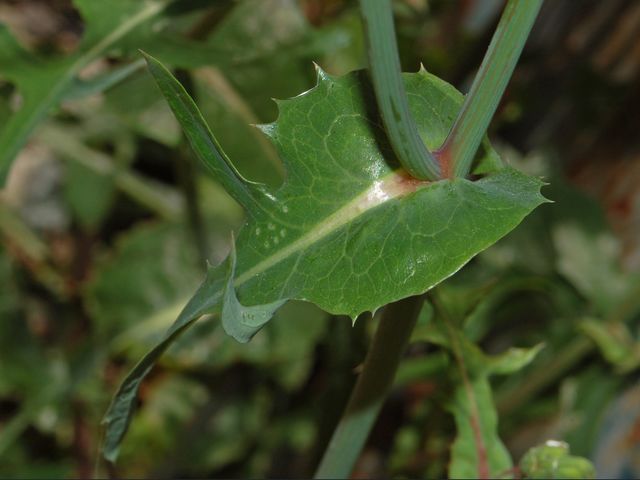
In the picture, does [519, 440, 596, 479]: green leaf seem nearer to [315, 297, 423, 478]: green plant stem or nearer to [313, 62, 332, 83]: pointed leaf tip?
[315, 297, 423, 478]: green plant stem

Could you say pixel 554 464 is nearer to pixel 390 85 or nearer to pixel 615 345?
pixel 390 85

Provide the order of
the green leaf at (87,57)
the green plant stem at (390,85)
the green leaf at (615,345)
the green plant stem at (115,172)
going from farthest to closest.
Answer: the green plant stem at (115,172) < the green leaf at (615,345) < the green leaf at (87,57) < the green plant stem at (390,85)

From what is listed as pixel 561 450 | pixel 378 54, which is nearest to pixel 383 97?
pixel 378 54

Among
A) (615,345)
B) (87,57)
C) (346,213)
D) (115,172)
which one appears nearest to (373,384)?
(346,213)

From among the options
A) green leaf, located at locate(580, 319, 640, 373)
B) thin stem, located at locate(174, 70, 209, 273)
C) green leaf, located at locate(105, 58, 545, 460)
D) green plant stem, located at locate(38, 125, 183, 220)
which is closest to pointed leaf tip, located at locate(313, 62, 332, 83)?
green leaf, located at locate(105, 58, 545, 460)

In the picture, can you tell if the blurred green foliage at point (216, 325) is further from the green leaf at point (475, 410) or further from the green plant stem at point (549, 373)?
the green leaf at point (475, 410)

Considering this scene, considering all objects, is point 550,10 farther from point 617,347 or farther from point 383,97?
point 383,97

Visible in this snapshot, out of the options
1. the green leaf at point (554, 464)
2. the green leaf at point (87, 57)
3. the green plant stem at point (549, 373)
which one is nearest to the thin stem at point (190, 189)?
the green leaf at point (87, 57)
